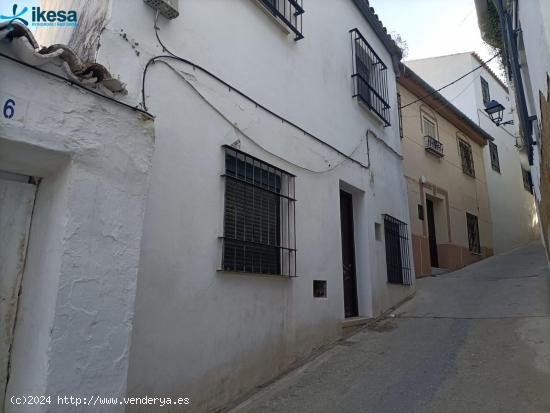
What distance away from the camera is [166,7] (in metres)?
3.72

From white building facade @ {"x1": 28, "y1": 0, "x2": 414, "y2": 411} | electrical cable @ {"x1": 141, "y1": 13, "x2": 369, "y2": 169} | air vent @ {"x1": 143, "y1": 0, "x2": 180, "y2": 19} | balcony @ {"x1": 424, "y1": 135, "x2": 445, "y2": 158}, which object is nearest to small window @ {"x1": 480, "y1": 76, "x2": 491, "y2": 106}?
balcony @ {"x1": 424, "y1": 135, "x2": 445, "y2": 158}

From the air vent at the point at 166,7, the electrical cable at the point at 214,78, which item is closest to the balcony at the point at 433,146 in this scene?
the electrical cable at the point at 214,78

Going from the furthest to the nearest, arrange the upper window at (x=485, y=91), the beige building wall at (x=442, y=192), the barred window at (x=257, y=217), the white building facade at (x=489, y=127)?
the upper window at (x=485, y=91) → the white building facade at (x=489, y=127) → the beige building wall at (x=442, y=192) → the barred window at (x=257, y=217)

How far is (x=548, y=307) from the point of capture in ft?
20.1

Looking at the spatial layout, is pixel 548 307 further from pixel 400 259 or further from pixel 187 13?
pixel 187 13

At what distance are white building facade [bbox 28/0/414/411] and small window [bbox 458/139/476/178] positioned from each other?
7684 mm

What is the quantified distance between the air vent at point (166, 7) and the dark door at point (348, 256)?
3.94m

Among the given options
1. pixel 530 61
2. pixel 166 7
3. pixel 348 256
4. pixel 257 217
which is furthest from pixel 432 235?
pixel 166 7

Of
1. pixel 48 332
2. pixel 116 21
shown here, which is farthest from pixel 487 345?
pixel 116 21

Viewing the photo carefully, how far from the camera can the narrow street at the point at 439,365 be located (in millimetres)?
3795

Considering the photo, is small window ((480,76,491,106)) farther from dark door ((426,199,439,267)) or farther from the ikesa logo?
the ikesa logo

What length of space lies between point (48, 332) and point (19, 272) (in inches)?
22.6

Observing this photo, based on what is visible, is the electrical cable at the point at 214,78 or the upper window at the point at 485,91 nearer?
the electrical cable at the point at 214,78

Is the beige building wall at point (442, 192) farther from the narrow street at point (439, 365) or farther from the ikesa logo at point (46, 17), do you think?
the ikesa logo at point (46, 17)
